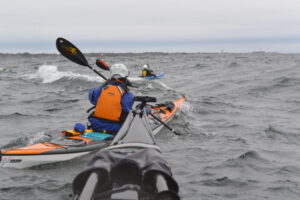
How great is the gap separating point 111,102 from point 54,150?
1373 millimetres

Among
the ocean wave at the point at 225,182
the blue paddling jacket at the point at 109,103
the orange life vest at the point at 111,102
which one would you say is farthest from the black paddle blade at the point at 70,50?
the ocean wave at the point at 225,182

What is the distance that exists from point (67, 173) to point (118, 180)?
329 cm

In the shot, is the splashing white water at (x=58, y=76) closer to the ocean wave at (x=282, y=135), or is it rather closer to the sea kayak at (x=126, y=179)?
the ocean wave at (x=282, y=135)

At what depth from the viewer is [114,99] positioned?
6430 millimetres

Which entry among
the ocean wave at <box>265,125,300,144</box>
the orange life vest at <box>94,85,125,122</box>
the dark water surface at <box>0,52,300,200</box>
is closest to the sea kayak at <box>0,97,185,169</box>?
the dark water surface at <box>0,52,300,200</box>

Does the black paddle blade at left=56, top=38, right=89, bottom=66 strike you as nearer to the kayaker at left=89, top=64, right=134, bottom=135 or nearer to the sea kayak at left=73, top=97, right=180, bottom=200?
the kayaker at left=89, top=64, right=134, bottom=135

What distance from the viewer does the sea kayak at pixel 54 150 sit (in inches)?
228

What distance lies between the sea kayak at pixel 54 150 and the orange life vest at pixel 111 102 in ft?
1.57

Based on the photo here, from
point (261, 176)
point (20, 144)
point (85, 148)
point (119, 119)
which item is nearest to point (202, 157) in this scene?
point (261, 176)

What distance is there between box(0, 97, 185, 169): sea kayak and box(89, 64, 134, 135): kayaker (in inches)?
14.8

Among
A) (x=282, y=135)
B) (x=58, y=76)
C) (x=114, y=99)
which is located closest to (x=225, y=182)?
(x=114, y=99)

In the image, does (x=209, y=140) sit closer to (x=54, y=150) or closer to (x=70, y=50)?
(x=54, y=150)

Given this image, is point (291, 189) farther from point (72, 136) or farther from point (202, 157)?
point (72, 136)

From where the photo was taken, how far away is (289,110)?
41.0 feet
